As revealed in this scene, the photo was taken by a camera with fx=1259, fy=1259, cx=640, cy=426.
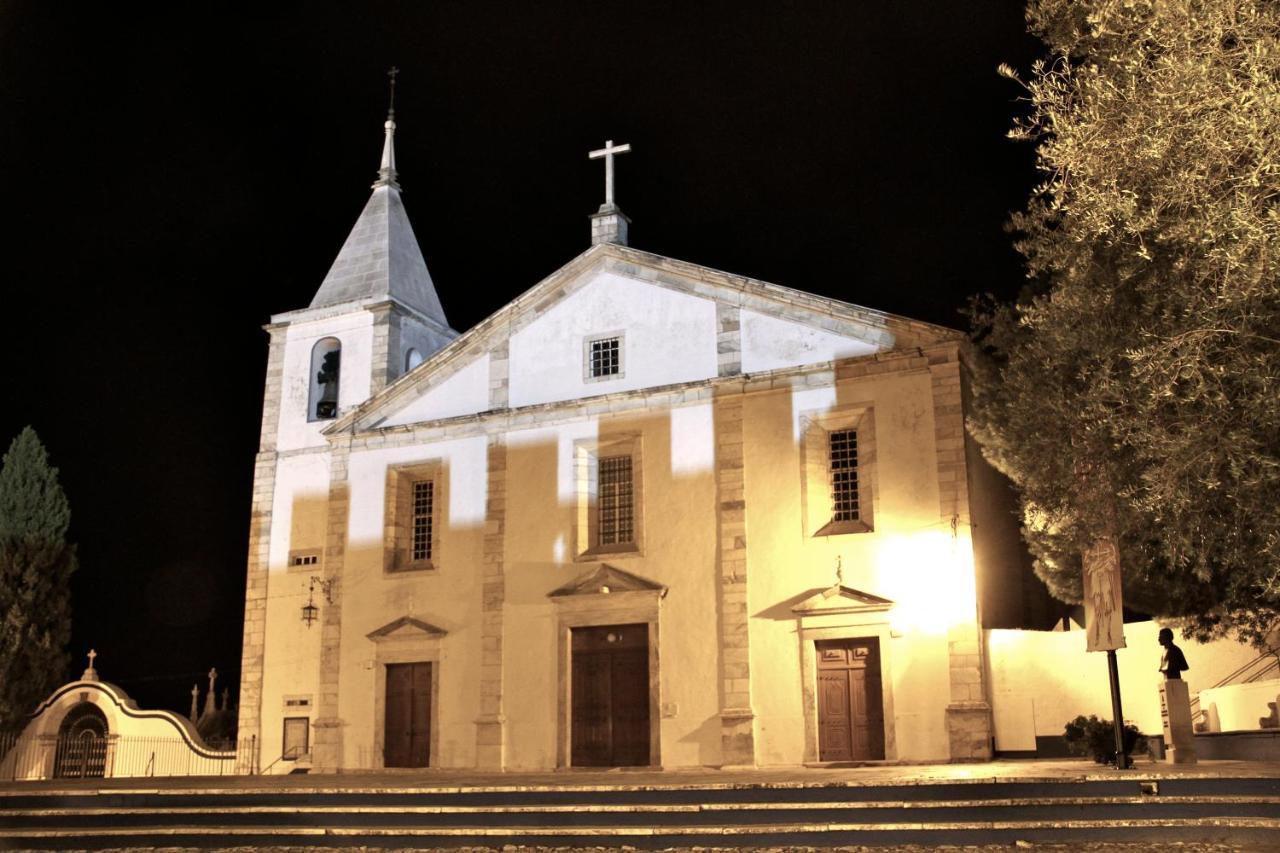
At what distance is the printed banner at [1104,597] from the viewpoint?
13000mm

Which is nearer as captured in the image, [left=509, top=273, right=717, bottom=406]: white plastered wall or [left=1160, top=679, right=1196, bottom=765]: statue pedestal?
[left=1160, top=679, right=1196, bottom=765]: statue pedestal

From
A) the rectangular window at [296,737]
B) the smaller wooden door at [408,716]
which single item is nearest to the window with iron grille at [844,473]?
the smaller wooden door at [408,716]

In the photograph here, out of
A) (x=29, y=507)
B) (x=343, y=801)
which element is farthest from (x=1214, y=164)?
(x=29, y=507)

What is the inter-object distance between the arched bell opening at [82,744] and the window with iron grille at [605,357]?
39.2ft

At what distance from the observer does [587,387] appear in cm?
2139

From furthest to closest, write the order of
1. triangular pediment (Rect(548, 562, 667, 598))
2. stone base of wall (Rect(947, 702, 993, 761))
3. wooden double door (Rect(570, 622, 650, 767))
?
triangular pediment (Rect(548, 562, 667, 598)) → wooden double door (Rect(570, 622, 650, 767)) → stone base of wall (Rect(947, 702, 993, 761))

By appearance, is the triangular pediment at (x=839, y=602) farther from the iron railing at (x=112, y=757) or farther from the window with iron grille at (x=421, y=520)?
the iron railing at (x=112, y=757)

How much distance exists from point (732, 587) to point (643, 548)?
69.0 inches

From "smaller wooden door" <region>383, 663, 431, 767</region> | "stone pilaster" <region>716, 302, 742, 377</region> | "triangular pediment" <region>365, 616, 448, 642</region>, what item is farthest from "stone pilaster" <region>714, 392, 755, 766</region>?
"smaller wooden door" <region>383, 663, 431, 767</region>

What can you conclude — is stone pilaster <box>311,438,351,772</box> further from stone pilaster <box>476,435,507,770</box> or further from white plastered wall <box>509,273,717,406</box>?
white plastered wall <box>509,273,717,406</box>

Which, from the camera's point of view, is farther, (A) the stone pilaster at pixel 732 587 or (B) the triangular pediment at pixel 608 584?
(B) the triangular pediment at pixel 608 584

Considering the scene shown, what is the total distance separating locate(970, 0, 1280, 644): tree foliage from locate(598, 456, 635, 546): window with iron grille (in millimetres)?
9015

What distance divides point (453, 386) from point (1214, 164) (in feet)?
48.7

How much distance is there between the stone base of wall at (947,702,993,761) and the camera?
17375mm
